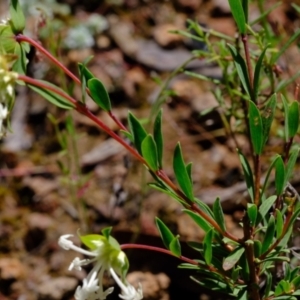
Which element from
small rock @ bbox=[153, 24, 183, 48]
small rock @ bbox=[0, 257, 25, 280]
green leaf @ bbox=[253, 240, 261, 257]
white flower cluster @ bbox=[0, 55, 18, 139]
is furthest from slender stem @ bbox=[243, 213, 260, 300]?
small rock @ bbox=[153, 24, 183, 48]

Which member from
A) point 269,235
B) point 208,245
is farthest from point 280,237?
point 208,245

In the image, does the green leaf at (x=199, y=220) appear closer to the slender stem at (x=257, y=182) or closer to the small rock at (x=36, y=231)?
the slender stem at (x=257, y=182)

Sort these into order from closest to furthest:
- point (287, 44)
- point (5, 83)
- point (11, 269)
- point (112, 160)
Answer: point (5, 83)
point (287, 44)
point (11, 269)
point (112, 160)

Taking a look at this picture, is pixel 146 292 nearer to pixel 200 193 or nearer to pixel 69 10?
pixel 200 193

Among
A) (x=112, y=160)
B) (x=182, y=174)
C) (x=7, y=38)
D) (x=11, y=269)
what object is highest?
(x=7, y=38)

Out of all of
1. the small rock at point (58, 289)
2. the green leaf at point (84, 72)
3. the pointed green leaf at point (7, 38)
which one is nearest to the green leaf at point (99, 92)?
the green leaf at point (84, 72)

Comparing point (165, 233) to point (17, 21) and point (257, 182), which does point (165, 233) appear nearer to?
point (257, 182)
